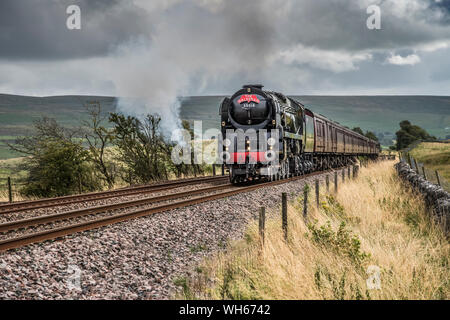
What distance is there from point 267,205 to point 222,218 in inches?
99.8

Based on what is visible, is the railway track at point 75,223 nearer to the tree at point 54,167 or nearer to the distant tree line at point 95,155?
the distant tree line at point 95,155

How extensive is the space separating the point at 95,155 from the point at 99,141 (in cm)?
177

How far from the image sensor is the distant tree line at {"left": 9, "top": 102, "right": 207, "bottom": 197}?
21938 millimetres

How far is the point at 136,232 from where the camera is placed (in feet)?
27.6

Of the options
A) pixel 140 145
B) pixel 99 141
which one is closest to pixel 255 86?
pixel 140 145

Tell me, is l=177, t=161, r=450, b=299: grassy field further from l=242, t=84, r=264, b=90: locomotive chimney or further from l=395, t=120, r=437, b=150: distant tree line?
l=395, t=120, r=437, b=150: distant tree line

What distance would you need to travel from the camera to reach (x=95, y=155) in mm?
24672

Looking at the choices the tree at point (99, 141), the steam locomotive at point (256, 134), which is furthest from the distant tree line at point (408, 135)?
the steam locomotive at point (256, 134)

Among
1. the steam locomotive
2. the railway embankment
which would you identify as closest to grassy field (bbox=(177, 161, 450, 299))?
the railway embankment

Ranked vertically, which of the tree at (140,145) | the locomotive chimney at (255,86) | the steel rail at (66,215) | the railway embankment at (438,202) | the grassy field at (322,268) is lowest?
the grassy field at (322,268)

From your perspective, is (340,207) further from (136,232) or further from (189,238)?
(136,232)

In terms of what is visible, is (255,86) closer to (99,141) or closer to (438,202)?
(438,202)

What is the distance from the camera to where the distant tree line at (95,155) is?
2194 centimetres
